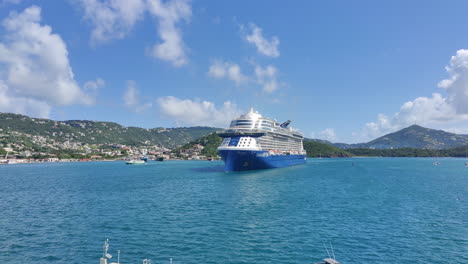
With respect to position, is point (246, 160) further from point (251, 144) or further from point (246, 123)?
point (246, 123)

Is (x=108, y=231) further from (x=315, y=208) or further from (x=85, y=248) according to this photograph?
(x=315, y=208)

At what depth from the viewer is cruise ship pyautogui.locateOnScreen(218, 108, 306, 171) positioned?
281 feet

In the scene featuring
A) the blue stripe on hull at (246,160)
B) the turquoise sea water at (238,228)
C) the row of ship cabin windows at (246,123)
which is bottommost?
the turquoise sea water at (238,228)

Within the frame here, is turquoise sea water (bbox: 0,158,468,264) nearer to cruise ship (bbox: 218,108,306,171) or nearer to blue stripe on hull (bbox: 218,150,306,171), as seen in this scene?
blue stripe on hull (bbox: 218,150,306,171)

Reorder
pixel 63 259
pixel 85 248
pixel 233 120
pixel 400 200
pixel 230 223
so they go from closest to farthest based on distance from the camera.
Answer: pixel 63 259 → pixel 85 248 → pixel 230 223 → pixel 400 200 → pixel 233 120

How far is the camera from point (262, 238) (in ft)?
84.8

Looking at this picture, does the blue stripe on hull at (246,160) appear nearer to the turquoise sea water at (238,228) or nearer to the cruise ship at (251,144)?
the cruise ship at (251,144)

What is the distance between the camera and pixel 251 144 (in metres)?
86.8

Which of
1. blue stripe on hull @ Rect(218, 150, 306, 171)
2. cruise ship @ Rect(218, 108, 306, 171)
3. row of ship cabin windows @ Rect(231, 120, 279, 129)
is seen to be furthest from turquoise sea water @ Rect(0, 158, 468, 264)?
row of ship cabin windows @ Rect(231, 120, 279, 129)

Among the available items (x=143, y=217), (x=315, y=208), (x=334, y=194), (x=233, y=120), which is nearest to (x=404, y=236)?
(x=315, y=208)

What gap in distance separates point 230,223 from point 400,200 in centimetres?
3108

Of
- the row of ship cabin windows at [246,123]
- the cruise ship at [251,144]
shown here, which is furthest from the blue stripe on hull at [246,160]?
the row of ship cabin windows at [246,123]

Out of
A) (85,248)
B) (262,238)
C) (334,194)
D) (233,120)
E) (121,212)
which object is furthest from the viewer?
(233,120)

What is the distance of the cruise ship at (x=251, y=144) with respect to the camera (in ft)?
281
